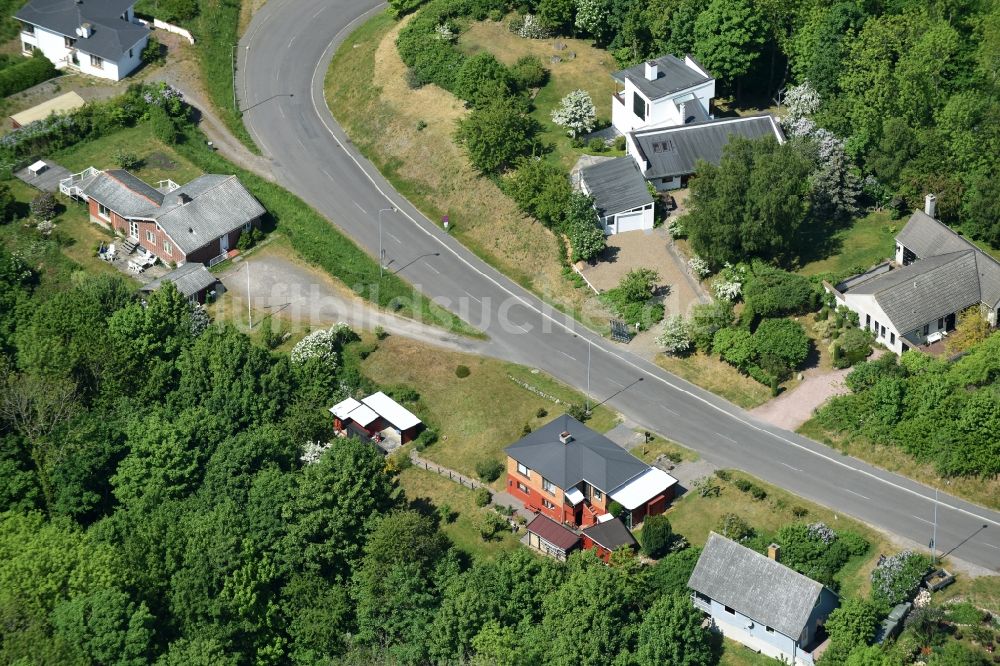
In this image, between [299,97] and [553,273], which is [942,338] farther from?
[299,97]

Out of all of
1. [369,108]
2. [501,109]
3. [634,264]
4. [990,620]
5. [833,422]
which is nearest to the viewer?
[990,620]

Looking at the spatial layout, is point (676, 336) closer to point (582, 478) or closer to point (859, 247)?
point (582, 478)

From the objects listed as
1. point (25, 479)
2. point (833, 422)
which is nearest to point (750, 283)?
point (833, 422)

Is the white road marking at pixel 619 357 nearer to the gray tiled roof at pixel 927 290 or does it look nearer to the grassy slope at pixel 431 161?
the grassy slope at pixel 431 161

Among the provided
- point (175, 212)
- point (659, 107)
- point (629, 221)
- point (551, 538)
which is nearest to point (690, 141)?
point (659, 107)

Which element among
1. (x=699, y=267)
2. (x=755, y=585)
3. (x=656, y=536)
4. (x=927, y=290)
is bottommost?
(x=656, y=536)

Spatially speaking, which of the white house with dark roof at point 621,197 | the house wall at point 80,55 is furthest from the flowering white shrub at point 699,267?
the house wall at point 80,55
